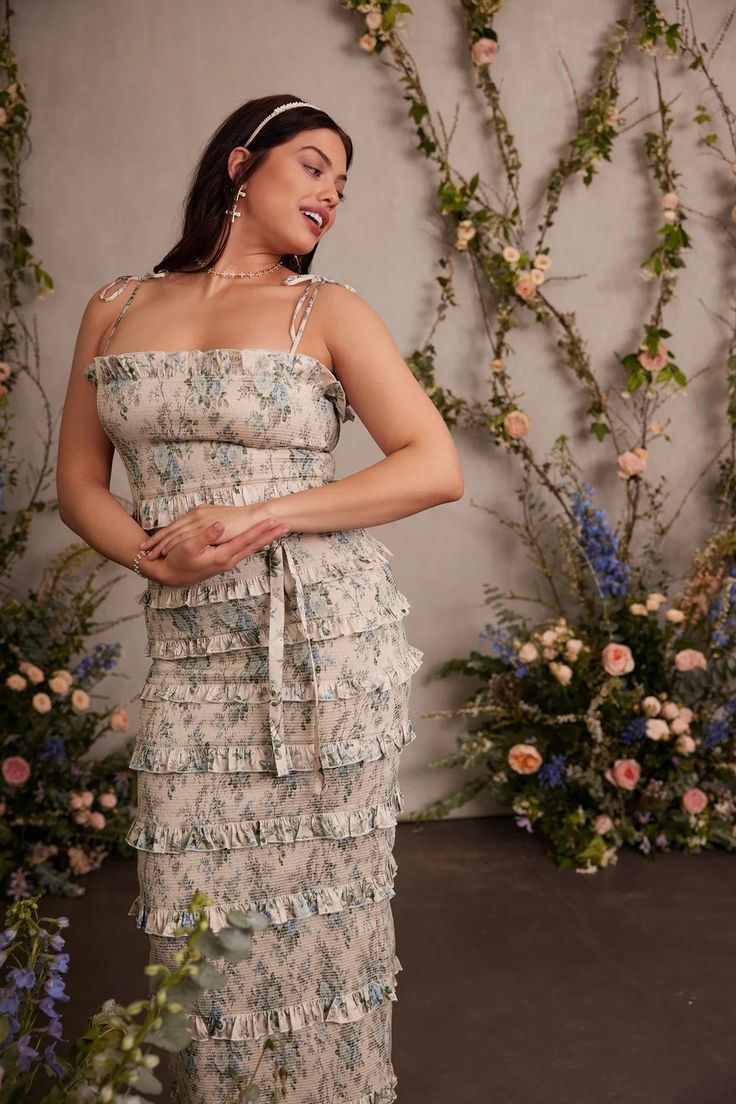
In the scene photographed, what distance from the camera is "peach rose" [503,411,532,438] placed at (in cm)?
378

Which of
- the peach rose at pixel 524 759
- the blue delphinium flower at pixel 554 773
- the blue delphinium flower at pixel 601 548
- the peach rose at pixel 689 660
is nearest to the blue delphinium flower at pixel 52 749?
the peach rose at pixel 524 759

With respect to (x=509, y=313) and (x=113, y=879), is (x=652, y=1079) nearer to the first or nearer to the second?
(x=113, y=879)

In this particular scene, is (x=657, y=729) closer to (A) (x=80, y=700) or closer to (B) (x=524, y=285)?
(B) (x=524, y=285)

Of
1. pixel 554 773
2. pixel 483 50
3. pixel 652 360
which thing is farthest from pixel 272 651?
pixel 483 50

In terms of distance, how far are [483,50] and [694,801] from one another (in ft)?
8.51

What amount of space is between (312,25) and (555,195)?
1011 mm

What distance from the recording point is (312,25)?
147 inches

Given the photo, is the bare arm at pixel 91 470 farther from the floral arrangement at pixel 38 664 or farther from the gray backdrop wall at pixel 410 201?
the gray backdrop wall at pixel 410 201

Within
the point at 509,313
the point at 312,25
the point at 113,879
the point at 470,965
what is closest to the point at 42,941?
the point at 470,965

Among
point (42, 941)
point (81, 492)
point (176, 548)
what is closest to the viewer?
point (42, 941)

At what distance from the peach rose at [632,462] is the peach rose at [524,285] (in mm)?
655

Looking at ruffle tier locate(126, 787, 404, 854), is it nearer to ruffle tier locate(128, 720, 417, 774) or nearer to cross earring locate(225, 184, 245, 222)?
ruffle tier locate(128, 720, 417, 774)

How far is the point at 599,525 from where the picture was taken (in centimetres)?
375

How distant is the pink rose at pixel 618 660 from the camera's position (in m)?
3.52
